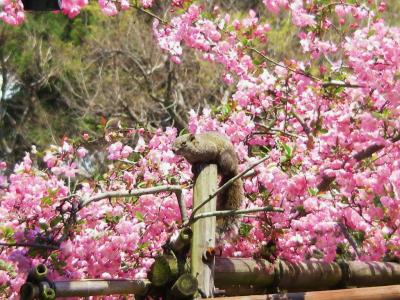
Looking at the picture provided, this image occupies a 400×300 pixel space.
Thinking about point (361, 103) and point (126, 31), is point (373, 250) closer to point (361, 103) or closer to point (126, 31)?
point (361, 103)

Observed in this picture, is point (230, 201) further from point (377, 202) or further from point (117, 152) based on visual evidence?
point (117, 152)

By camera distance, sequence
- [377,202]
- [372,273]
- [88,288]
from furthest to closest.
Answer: [372,273] → [377,202] → [88,288]

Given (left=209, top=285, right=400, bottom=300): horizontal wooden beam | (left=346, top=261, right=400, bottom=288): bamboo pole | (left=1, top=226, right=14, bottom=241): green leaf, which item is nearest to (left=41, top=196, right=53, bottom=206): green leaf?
(left=1, top=226, right=14, bottom=241): green leaf

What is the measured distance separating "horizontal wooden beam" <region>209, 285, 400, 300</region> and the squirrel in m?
0.51

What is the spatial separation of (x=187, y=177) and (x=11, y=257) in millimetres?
1306

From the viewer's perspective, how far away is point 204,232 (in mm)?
3174

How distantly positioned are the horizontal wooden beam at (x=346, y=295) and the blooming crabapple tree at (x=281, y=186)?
390 millimetres

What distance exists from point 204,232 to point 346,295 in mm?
801

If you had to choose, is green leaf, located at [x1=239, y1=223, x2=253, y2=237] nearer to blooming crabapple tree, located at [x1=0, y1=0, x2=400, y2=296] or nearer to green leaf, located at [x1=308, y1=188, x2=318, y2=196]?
blooming crabapple tree, located at [x1=0, y1=0, x2=400, y2=296]

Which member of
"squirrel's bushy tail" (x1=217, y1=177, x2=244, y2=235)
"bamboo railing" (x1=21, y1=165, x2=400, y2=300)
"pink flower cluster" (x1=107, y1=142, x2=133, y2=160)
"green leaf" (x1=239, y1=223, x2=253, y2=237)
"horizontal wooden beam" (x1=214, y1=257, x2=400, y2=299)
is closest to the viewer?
"bamboo railing" (x1=21, y1=165, x2=400, y2=300)

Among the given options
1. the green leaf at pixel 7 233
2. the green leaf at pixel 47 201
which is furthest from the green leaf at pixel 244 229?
the green leaf at pixel 7 233

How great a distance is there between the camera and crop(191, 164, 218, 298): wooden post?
10.1ft

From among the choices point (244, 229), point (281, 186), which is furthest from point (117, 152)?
point (281, 186)

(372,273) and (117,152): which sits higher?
(117,152)
